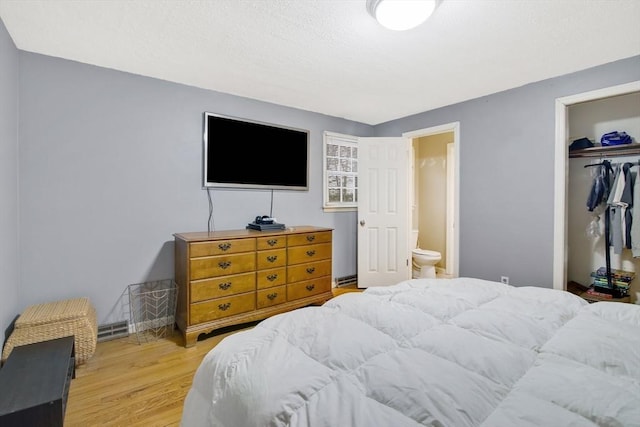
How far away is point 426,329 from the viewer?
1.25 metres

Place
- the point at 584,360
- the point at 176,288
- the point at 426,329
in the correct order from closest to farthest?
the point at 584,360 < the point at 426,329 < the point at 176,288

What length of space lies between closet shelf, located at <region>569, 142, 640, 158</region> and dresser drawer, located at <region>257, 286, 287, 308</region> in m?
3.24

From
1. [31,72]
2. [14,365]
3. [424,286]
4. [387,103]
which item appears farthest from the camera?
[387,103]

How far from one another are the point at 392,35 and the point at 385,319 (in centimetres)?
188

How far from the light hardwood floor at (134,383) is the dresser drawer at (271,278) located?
598 mm

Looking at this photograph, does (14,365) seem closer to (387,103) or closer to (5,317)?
(5,317)

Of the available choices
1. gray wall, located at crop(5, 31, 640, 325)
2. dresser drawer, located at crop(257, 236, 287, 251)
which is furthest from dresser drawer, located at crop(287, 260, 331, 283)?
gray wall, located at crop(5, 31, 640, 325)

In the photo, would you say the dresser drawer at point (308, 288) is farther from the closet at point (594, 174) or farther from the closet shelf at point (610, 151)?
the closet shelf at point (610, 151)

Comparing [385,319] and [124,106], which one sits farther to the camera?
[124,106]

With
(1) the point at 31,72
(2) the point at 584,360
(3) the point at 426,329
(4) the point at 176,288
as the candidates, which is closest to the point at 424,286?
(3) the point at 426,329

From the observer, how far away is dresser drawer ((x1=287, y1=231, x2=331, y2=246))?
3.09 meters

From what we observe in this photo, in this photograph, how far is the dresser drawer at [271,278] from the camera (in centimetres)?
286

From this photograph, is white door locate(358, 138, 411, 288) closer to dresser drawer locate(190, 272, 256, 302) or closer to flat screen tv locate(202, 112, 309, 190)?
flat screen tv locate(202, 112, 309, 190)

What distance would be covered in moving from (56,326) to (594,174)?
193 inches
